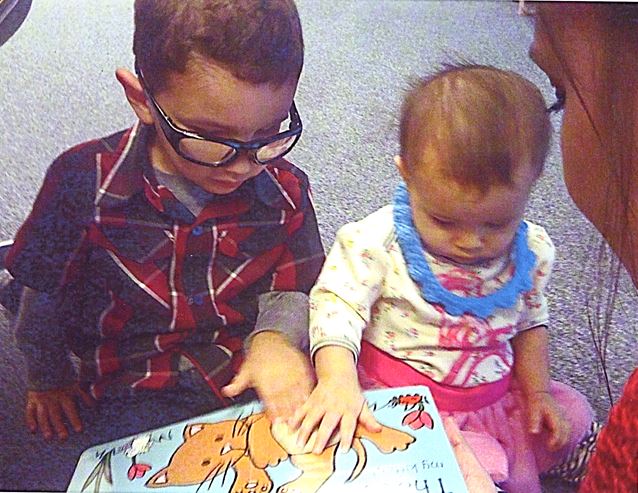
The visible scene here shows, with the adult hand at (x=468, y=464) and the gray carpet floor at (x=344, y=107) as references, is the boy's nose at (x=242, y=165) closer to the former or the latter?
the gray carpet floor at (x=344, y=107)

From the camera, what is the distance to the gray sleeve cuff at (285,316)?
1.34ft

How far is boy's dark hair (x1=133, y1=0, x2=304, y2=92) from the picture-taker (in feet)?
1.17

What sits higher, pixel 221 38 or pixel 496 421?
pixel 221 38

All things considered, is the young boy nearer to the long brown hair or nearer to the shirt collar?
the shirt collar

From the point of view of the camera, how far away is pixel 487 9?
1.42 feet

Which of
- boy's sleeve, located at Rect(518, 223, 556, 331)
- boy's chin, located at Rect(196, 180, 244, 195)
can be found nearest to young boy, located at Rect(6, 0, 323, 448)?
boy's chin, located at Rect(196, 180, 244, 195)

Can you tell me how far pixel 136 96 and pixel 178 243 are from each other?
72 mm

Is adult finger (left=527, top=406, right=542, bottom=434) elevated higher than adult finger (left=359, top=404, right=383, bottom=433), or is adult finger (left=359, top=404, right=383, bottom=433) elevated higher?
adult finger (left=359, top=404, right=383, bottom=433)

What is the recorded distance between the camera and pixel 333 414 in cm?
40

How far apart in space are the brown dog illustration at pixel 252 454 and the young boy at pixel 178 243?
0.5 inches

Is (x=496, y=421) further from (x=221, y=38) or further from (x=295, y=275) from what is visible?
(x=221, y=38)

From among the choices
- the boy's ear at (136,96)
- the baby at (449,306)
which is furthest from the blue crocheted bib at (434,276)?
the boy's ear at (136,96)

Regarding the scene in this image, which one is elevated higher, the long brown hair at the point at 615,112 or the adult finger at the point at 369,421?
the long brown hair at the point at 615,112

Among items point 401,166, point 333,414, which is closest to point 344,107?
point 401,166
